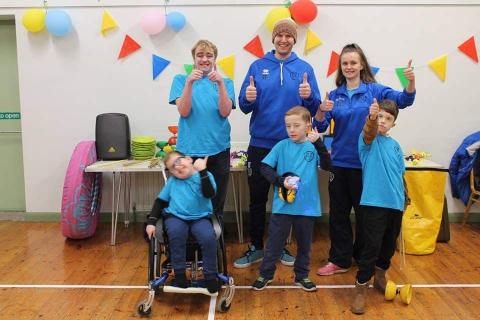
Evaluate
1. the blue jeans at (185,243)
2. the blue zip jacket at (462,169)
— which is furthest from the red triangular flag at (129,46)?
the blue zip jacket at (462,169)

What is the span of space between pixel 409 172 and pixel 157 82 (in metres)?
2.24

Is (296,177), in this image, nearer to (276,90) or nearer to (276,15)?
(276,90)

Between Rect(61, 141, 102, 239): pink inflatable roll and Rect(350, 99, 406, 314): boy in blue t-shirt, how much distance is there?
7.27ft

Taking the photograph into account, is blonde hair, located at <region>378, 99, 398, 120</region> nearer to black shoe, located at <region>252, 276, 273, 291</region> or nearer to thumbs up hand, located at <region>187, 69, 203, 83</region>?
thumbs up hand, located at <region>187, 69, 203, 83</region>

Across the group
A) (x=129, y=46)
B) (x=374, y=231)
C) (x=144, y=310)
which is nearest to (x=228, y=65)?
(x=129, y=46)

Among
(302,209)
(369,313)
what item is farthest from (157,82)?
(369,313)

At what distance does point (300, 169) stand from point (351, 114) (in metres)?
0.48

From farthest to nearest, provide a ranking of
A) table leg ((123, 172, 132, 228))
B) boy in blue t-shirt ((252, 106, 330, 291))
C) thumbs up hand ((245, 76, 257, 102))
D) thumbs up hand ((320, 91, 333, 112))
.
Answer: table leg ((123, 172, 132, 228)), thumbs up hand ((245, 76, 257, 102)), thumbs up hand ((320, 91, 333, 112)), boy in blue t-shirt ((252, 106, 330, 291))

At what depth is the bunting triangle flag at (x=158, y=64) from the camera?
431cm

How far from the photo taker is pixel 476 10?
4.27 metres

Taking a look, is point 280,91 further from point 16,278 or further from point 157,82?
point 16,278

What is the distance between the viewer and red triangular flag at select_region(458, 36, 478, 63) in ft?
14.1

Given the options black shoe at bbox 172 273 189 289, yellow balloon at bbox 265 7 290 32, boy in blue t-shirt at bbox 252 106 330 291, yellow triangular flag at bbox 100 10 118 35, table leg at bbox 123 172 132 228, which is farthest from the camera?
table leg at bbox 123 172 132 228

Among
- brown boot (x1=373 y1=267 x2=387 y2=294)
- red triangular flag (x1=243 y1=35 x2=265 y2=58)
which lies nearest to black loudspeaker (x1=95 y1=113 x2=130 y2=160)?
red triangular flag (x1=243 y1=35 x2=265 y2=58)
